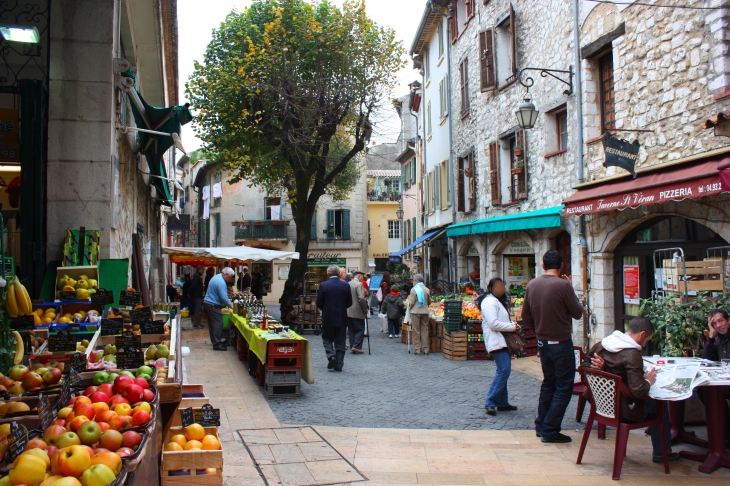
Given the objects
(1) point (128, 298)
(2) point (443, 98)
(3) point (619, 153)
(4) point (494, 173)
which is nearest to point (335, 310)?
(1) point (128, 298)

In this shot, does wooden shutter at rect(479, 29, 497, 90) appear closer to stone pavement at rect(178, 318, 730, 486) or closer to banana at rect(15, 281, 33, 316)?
stone pavement at rect(178, 318, 730, 486)

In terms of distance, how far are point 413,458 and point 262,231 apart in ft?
112

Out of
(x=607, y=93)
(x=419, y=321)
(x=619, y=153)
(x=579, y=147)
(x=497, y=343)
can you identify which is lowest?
(x=419, y=321)

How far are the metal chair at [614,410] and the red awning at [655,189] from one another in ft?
10.2

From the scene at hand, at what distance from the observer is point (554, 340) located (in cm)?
614

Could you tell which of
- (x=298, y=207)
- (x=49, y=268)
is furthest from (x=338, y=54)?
(x=49, y=268)

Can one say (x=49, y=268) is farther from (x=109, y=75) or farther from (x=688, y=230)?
(x=688, y=230)

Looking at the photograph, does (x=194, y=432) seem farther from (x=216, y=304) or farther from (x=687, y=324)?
(x=216, y=304)

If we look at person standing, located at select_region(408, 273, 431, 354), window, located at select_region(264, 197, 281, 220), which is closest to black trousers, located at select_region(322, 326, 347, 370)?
person standing, located at select_region(408, 273, 431, 354)

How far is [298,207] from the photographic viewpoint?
18734 millimetres

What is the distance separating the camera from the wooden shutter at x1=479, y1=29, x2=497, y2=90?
1686cm

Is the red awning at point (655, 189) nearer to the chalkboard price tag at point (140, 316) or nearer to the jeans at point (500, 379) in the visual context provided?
the jeans at point (500, 379)

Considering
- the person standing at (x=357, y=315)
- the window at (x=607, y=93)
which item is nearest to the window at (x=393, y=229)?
the person standing at (x=357, y=315)

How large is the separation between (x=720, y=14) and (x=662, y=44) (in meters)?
1.34
